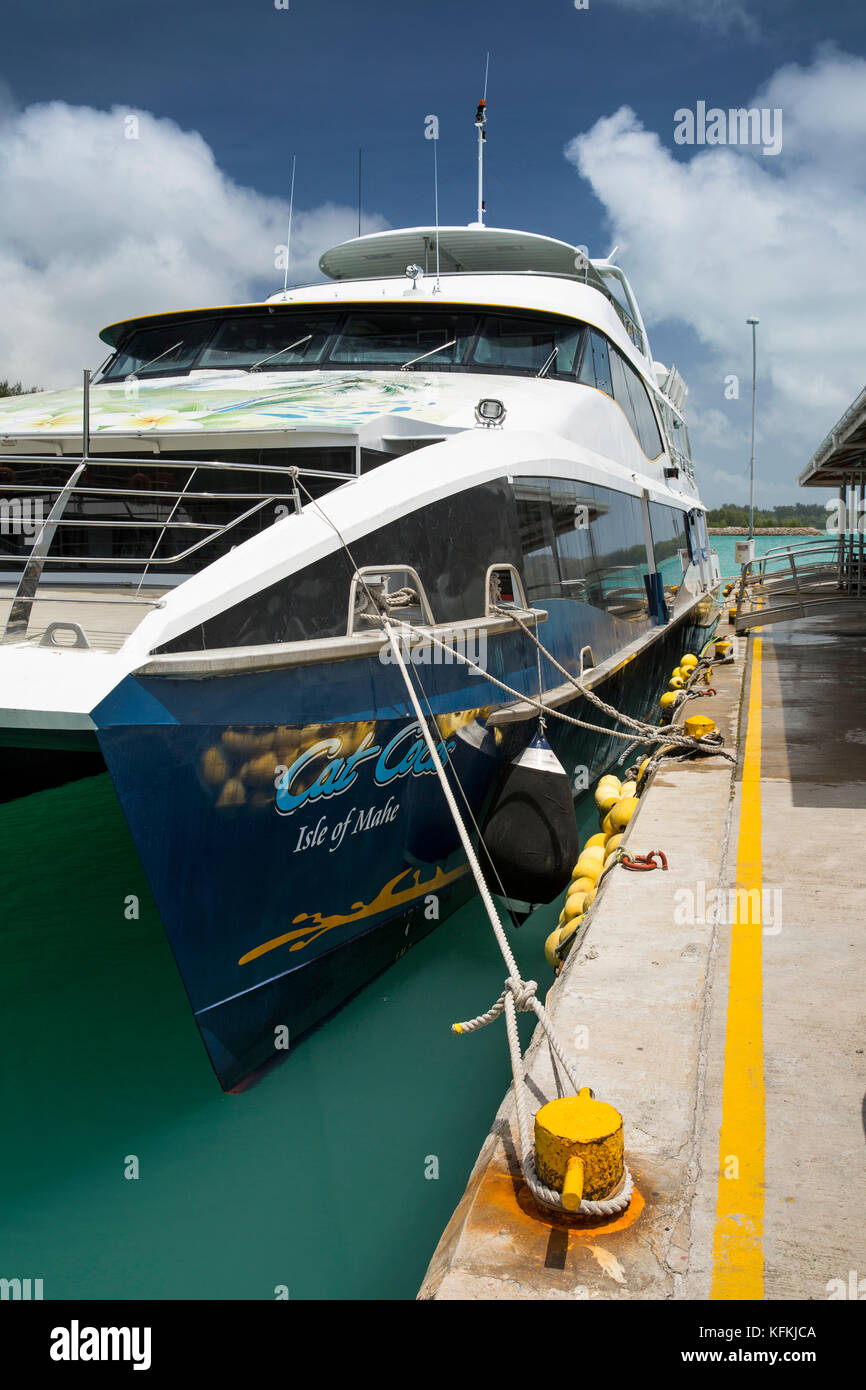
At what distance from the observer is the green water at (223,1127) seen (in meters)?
3.97

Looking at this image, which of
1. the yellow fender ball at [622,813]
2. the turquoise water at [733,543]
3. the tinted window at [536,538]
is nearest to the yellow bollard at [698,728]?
the yellow fender ball at [622,813]

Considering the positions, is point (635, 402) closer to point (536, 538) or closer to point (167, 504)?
point (536, 538)

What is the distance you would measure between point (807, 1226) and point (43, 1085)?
3.99 meters

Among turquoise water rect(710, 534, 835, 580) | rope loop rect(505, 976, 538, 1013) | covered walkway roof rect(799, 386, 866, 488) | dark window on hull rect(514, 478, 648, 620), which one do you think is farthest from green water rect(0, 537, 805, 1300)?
turquoise water rect(710, 534, 835, 580)

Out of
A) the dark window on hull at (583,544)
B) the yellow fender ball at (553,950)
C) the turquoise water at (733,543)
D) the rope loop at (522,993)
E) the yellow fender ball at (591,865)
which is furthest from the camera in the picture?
the turquoise water at (733,543)

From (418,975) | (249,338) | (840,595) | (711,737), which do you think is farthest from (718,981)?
(840,595)

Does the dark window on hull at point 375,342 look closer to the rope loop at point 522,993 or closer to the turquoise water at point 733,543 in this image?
the rope loop at point 522,993

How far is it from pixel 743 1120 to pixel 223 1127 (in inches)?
106

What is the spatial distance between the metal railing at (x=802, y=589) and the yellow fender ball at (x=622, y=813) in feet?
36.6

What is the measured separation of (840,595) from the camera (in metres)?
19.9

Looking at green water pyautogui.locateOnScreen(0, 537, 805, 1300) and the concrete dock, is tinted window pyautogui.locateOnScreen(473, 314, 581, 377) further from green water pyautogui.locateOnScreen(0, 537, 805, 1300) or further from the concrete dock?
green water pyautogui.locateOnScreen(0, 537, 805, 1300)

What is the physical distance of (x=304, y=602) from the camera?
14.6ft

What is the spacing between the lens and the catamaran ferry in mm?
3988

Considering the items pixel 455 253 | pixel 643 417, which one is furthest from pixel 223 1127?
pixel 455 253
